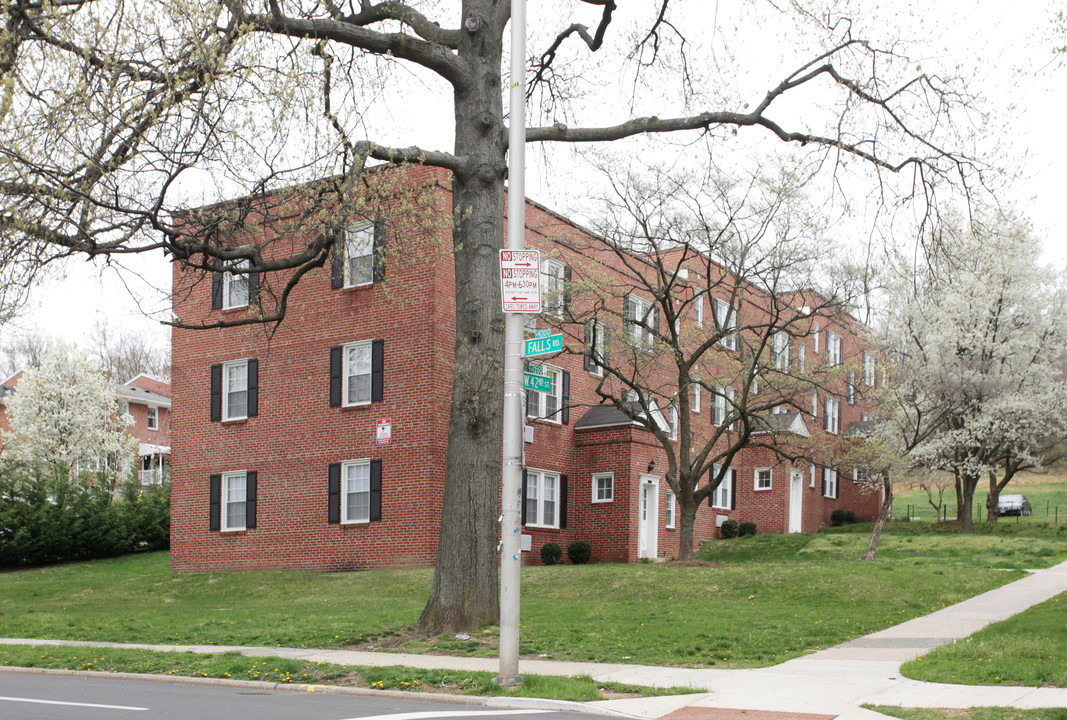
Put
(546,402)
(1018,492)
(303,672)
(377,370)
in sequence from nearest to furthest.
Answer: (303,672), (377,370), (546,402), (1018,492)

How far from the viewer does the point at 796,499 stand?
41406mm

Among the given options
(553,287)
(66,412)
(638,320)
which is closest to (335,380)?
(553,287)

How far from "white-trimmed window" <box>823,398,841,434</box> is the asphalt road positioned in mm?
39513

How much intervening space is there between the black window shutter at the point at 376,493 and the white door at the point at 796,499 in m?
19.8

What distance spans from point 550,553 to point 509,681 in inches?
761

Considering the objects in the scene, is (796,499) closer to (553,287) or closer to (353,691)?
(553,287)

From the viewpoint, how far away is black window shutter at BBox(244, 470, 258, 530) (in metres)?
29.1

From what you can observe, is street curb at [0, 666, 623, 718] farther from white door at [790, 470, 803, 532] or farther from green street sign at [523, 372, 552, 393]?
white door at [790, 470, 803, 532]

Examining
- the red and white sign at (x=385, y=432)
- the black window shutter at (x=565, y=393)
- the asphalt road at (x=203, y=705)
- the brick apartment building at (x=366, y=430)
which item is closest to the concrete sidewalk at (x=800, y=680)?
the asphalt road at (x=203, y=705)

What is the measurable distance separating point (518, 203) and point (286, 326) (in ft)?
64.4

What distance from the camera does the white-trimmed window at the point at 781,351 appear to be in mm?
27016

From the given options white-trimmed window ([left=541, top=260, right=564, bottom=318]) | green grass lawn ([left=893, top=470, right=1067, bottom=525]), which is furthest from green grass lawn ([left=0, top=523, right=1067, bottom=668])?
green grass lawn ([left=893, top=470, right=1067, bottom=525])

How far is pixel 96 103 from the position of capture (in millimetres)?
12094

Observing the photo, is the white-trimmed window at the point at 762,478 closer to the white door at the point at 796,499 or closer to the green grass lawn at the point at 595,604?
the white door at the point at 796,499
